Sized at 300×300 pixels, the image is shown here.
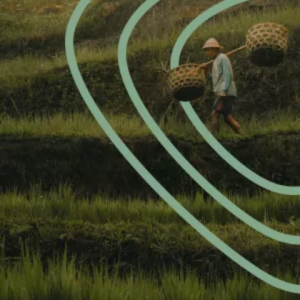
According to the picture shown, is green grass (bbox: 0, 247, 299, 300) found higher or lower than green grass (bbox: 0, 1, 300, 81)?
lower

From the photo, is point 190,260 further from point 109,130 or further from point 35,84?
point 35,84

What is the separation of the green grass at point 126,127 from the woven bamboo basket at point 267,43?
642 millimetres

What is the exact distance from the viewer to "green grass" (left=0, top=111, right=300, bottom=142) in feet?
22.4

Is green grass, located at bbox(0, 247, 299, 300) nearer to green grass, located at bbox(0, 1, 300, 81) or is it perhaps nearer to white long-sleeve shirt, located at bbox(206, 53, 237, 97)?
white long-sleeve shirt, located at bbox(206, 53, 237, 97)

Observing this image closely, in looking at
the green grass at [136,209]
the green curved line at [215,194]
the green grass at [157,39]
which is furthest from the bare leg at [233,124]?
the green curved line at [215,194]

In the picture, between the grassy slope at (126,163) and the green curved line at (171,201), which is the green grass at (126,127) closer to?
the grassy slope at (126,163)

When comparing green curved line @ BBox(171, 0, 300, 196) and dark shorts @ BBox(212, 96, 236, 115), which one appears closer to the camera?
green curved line @ BBox(171, 0, 300, 196)

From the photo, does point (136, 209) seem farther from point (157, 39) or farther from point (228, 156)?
point (157, 39)

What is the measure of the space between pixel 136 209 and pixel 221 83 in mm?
1928

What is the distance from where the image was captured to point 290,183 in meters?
6.43

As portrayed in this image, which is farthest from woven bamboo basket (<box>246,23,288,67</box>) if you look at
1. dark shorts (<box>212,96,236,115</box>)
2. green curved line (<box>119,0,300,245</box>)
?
green curved line (<box>119,0,300,245</box>)

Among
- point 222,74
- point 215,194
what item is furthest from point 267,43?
point 215,194

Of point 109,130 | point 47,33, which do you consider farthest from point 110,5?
point 109,130

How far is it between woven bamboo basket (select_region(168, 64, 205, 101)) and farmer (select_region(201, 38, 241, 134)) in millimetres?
220
